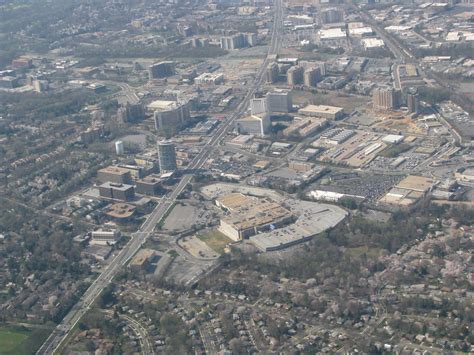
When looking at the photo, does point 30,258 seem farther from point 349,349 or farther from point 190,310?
point 349,349

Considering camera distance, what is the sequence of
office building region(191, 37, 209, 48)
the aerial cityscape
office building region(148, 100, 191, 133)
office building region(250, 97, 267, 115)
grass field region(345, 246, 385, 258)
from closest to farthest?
the aerial cityscape < grass field region(345, 246, 385, 258) < office building region(250, 97, 267, 115) < office building region(148, 100, 191, 133) < office building region(191, 37, 209, 48)

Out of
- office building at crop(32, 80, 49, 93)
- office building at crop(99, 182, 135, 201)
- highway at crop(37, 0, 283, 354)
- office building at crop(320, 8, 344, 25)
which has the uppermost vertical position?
office building at crop(320, 8, 344, 25)

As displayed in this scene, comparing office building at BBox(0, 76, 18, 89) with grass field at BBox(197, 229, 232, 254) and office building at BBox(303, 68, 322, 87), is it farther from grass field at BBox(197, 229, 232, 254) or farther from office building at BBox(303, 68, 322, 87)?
grass field at BBox(197, 229, 232, 254)

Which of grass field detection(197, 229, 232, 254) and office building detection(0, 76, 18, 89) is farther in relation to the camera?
office building detection(0, 76, 18, 89)

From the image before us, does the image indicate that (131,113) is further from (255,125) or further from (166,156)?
(166,156)

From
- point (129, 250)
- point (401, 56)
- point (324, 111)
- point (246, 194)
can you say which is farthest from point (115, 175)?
point (401, 56)

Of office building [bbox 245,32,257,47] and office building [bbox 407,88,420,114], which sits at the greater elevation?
office building [bbox 245,32,257,47]

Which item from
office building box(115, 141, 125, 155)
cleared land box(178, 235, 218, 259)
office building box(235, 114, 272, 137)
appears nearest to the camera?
cleared land box(178, 235, 218, 259)

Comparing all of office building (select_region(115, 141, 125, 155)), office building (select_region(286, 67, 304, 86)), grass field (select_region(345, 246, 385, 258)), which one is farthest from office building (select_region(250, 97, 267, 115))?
grass field (select_region(345, 246, 385, 258))
